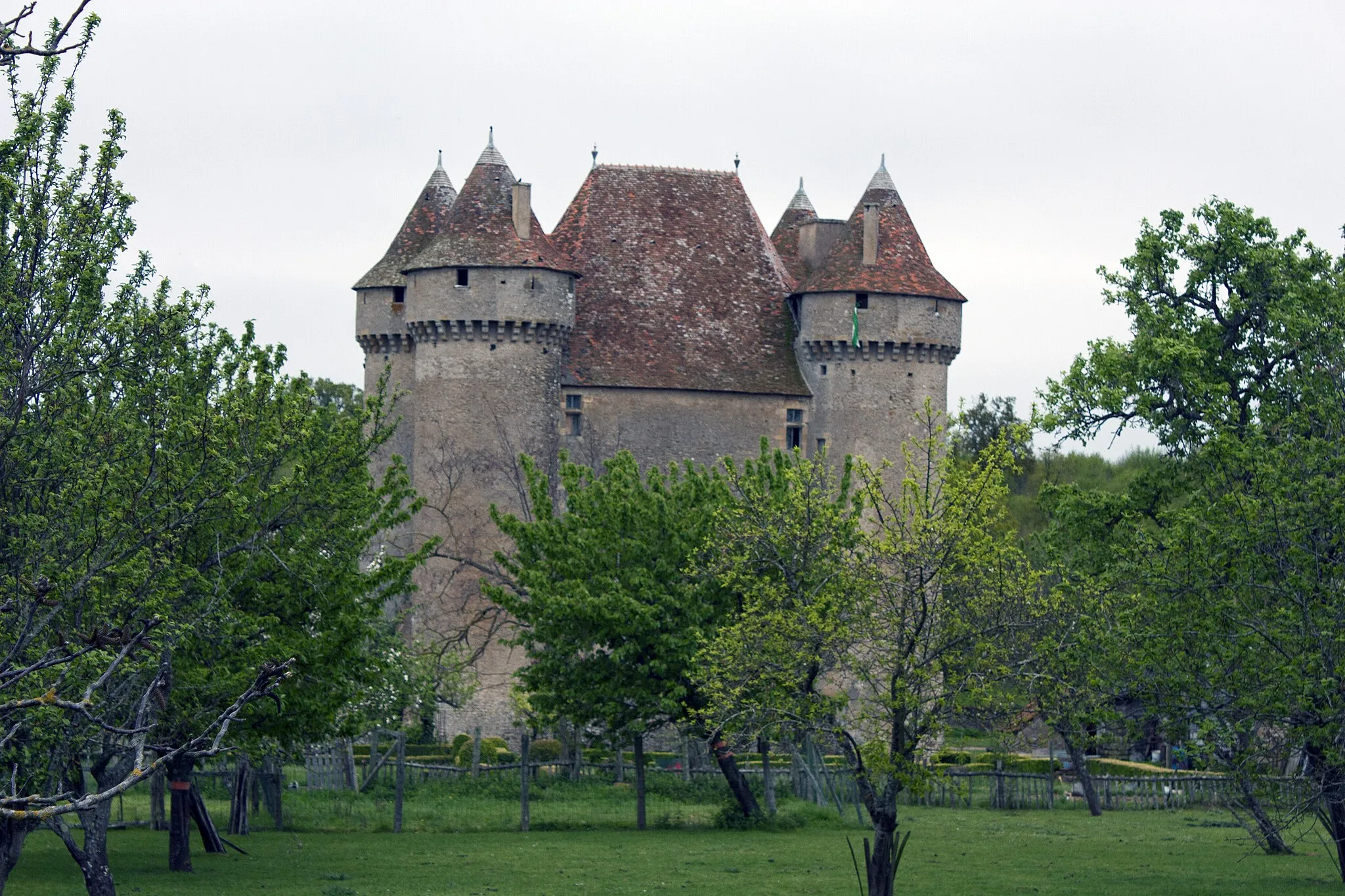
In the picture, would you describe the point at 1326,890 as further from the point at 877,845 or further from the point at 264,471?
the point at 264,471

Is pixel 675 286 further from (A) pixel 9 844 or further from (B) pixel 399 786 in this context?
(A) pixel 9 844

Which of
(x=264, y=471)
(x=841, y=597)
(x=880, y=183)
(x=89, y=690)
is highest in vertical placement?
(x=880, y=183)

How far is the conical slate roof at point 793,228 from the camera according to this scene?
2485 inches

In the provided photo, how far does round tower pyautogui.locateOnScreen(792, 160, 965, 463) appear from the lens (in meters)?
58.2

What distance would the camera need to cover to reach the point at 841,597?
24.1 m

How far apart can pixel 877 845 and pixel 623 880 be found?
548 centimetres

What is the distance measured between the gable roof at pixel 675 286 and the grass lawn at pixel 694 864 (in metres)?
23.7

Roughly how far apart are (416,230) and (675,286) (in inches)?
355

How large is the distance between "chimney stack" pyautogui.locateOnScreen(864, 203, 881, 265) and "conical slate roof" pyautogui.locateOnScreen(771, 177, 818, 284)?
3991 mm

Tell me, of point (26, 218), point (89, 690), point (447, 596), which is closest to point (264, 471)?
point (26, 218)

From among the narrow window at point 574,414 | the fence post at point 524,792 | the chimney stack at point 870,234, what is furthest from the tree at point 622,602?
the chimney stack at point 870,234

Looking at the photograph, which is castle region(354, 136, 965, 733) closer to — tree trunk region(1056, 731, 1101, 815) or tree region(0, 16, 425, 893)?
tree trunk region(1056, 731, 1101, 815)

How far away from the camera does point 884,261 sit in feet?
194

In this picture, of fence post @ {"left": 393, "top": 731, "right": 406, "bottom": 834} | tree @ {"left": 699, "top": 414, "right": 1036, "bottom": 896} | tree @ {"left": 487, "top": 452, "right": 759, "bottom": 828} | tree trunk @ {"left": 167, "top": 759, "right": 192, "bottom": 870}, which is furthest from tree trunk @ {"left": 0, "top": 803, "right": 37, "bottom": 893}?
tree @ {"left": 487, "top": 452, "right": 759, "bottom": 828}
